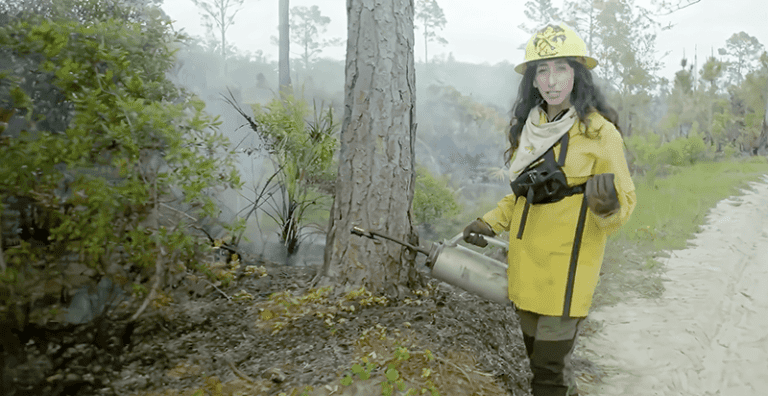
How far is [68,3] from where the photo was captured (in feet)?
8.64

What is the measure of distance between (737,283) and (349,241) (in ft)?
12.6

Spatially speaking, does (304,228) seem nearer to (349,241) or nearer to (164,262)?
(349,241)

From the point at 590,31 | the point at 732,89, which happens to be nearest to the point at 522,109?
the point at 590,31

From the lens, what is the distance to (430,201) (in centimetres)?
552

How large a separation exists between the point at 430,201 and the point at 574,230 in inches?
150

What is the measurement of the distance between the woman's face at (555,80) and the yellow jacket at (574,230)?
0.43 feet

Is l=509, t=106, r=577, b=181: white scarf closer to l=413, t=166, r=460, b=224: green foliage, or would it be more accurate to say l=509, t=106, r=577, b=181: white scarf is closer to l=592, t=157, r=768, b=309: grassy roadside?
l=592, t=157, r=768, b=309: grassy roadside

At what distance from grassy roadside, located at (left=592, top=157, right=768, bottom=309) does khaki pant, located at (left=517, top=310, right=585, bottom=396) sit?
2.25 m

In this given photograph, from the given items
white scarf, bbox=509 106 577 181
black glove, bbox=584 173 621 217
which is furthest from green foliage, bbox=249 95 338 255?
black glove, bbox=584 173 621 217

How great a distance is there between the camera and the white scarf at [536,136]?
1.73 metres

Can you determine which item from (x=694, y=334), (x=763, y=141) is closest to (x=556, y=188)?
(x=694, y=334)

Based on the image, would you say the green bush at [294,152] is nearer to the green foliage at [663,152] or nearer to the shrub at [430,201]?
the shrub at [430,201]

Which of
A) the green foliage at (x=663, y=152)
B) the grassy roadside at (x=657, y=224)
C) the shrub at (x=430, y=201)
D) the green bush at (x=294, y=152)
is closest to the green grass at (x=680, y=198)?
the grassy roadside at (x=657, y=224)

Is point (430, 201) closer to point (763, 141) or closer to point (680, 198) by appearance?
point (680, 198)
